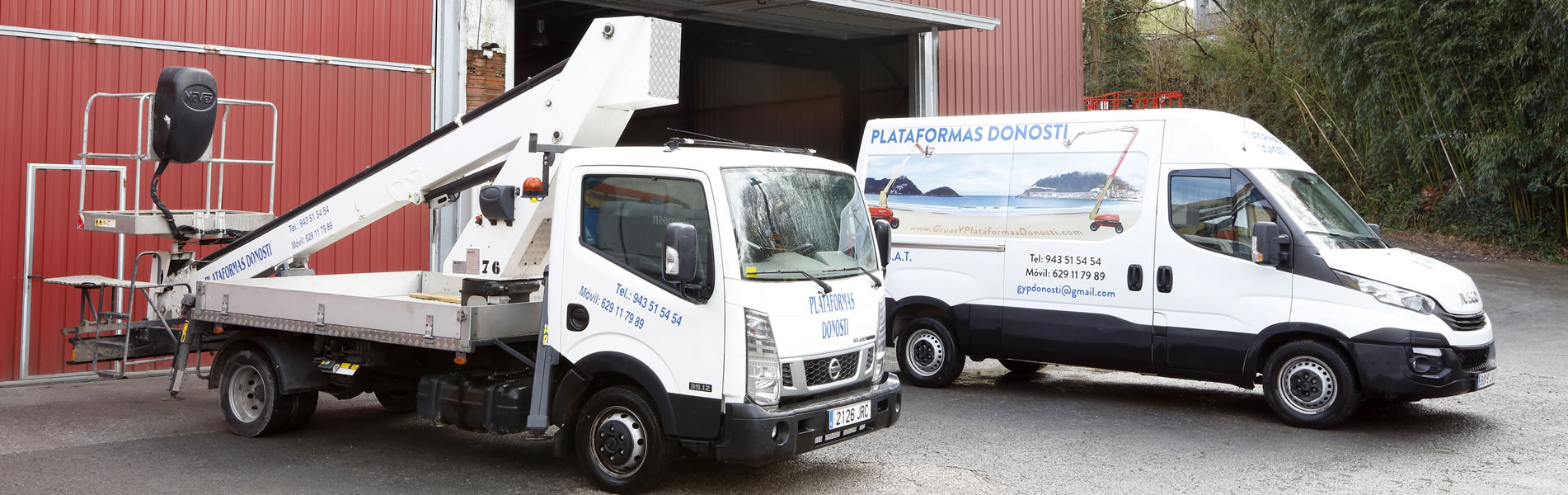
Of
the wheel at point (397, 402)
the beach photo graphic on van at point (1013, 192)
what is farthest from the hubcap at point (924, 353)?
the wheel at point (397, 402)

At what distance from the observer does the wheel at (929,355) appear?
9969 mm

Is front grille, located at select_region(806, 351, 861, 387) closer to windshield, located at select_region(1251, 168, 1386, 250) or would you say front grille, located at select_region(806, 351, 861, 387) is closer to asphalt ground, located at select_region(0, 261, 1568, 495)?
asphalt ground, located at select_region(0, 261, 1568, 495)

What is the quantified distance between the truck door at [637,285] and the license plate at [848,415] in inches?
24.9

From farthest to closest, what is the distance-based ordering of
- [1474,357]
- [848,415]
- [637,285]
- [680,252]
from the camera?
[1474,357] < [848,415] < [637,285] < [680,252]

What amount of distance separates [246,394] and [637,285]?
11.1ft

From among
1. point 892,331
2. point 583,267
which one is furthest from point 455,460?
point 892,331

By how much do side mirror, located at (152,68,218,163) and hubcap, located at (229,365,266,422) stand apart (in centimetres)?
146

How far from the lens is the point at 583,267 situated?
20.8ft

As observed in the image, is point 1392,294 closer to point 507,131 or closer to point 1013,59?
point 507,131

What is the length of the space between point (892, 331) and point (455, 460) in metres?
4.33

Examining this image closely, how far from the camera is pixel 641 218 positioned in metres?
6.25

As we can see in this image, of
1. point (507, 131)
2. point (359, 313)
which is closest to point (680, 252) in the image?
point (507, 131)

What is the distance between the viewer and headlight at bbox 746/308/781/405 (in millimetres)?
5891

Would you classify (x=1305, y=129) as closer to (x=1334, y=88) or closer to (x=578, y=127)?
(x=1334, y=88)
